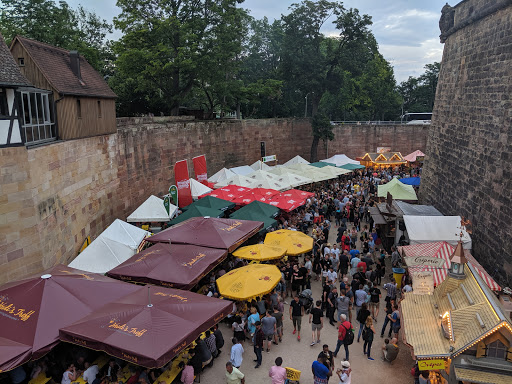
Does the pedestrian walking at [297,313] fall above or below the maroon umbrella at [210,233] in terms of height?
below

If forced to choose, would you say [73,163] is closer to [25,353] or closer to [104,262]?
[104,262]

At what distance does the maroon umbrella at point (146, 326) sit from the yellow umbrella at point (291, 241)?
4310 millimetres

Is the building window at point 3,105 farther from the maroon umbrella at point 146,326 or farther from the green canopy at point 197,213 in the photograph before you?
the green canopy at point 197,213

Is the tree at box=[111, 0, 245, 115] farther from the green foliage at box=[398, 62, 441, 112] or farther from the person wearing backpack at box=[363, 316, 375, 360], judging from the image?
the green foliage at box=[398, 62, 441, 112]

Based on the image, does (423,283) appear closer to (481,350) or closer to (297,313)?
(481,350)

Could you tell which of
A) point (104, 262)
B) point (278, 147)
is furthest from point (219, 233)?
point (278, 147)

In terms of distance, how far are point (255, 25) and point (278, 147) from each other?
1609 cm

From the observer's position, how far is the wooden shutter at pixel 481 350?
5.93m

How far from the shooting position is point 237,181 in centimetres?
2030

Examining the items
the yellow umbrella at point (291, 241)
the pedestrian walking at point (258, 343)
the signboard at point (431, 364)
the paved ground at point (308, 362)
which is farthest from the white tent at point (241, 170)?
the signboard at point (431, 364)

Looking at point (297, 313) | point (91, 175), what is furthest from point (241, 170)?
point (297, 313)

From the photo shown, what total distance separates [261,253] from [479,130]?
802 cm

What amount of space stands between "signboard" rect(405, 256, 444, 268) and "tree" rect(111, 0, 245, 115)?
55.1 ft

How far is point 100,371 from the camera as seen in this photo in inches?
306
